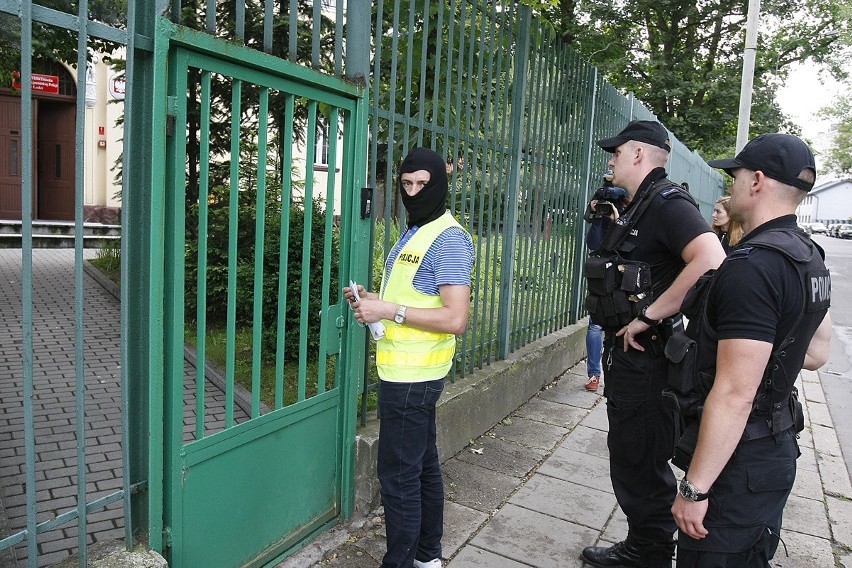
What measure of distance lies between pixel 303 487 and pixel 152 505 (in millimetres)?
956

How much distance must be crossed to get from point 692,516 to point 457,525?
5.99ft

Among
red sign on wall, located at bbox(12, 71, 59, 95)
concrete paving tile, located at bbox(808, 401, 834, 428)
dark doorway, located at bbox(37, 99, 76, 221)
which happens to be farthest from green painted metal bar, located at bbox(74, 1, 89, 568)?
dark doorway, located at bbox(37, 99, 76, 221)

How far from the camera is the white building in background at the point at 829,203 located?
93.6 m

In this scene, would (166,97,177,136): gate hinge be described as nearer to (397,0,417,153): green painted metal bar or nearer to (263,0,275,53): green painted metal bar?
(263,0,275,53): green painted metal bar

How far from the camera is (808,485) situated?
4492mm

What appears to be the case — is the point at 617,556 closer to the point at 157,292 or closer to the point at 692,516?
the point at 692,516

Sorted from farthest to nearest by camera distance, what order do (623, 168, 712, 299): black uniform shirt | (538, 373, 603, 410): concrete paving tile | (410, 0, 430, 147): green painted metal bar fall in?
(538, 373, 603, 410): concrete paving tile < (410, 0, 430, 147): green painted metal bar < (623, 168, 712, 299): black uniform shirt

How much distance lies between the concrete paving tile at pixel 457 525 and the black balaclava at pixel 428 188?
5.72 ft

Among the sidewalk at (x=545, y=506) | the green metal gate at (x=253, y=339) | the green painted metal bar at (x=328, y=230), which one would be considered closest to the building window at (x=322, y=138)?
the green metal gate at (x=253, y=339)

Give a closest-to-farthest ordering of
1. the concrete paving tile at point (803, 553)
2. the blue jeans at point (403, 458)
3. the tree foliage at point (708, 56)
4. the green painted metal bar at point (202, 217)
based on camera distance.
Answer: the green painted metal bar at point (202, 217) → the blue jeans at point (403, 458) → the concrete paving tile at point (803, 553) → the tree foliage at point (708, 56)

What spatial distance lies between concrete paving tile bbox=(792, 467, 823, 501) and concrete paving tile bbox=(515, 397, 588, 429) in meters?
1.63

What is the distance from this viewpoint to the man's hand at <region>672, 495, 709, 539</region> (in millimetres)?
1993

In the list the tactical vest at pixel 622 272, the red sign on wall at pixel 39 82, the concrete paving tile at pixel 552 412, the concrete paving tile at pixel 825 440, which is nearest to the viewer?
the tactical vest at pixel 622 272

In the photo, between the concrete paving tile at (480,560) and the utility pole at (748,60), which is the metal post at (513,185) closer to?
the concrete paving tile at (480,560)
